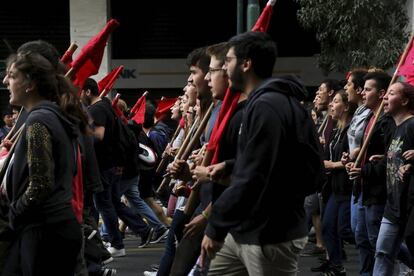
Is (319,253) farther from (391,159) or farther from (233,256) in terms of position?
(233,256)

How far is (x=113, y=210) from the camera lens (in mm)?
9883

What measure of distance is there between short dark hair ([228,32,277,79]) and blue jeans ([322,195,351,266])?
4.18 meters

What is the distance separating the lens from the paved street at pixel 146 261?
921 centimetres

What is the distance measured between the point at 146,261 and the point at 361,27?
29.0 feet

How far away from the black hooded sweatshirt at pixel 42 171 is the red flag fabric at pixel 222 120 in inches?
31.1

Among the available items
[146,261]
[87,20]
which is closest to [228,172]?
[146,261]

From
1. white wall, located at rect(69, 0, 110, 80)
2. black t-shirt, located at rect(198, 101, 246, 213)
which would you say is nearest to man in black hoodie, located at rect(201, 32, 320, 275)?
black t-shirt, located at rect(198, 101, 246, 213)

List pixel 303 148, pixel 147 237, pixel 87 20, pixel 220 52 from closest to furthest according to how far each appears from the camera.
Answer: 1. pixel 303 148
2. pixel 220 52
3. pixel 147 237
4. pixel 87 20

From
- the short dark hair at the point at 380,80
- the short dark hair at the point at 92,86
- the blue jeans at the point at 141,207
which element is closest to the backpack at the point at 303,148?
the short dark hair at the point at 380,80

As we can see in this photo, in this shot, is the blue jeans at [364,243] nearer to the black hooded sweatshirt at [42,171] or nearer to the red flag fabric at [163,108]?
Result: the black hooded sweatshirt at [42,171]

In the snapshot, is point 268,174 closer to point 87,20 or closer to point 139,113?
point 139,113

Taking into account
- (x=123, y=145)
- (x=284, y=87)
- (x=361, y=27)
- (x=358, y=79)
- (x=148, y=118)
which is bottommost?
(x=148, y=118)

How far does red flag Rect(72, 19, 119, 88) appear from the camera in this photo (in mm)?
7062

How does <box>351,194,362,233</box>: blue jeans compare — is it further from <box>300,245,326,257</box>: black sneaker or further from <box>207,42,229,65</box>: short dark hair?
<box>207,42,229,65</box>: short dark hair
